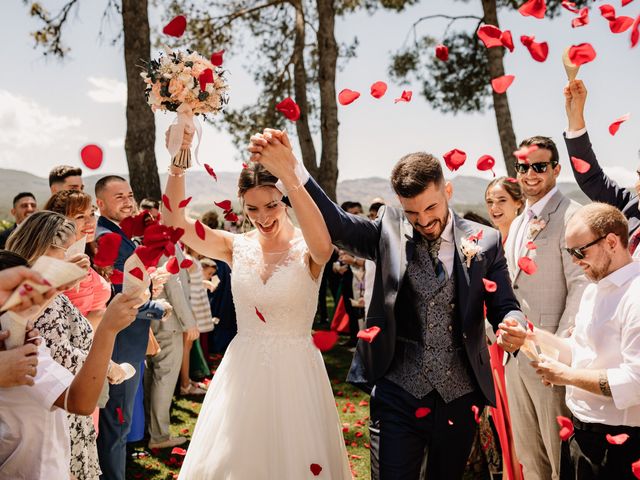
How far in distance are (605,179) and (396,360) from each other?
2332 mm

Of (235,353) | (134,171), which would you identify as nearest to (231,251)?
(235,353)

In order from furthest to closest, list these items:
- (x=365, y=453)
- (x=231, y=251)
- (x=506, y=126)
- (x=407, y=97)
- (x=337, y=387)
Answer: (x=506, y=126)
(x=337, y=387)
(x=365, y=453)
(x=231, y=251)
(x=407, y=97)

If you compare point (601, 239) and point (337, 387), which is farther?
point (337, 387)

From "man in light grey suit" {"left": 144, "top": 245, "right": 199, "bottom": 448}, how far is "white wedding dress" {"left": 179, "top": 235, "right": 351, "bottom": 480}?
2380 mm

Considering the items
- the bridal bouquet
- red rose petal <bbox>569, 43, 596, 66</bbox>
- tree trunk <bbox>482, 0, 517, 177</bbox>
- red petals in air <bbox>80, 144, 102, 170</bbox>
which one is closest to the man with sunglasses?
red rose petal <bbox>569, 43, 596, 66</bbox>

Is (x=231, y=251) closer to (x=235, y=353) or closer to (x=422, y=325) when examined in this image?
(x=235, y=353)

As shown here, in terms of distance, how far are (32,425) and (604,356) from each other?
2536 mm

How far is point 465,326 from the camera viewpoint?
3098mm

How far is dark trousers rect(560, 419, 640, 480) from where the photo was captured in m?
2.83

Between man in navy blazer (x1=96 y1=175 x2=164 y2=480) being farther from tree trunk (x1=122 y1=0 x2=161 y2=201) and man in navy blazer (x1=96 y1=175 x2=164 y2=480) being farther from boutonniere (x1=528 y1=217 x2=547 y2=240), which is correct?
tree trunk (x1=122 y1=0 x2=161 y2=201)

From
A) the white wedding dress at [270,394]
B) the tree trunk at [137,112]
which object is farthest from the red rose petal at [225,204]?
the tree trunk at [137,112]

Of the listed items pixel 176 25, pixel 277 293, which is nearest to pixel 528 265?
pixel 277 293

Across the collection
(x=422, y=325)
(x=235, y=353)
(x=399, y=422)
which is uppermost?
(x=422, y=325)

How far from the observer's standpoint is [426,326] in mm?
3141
